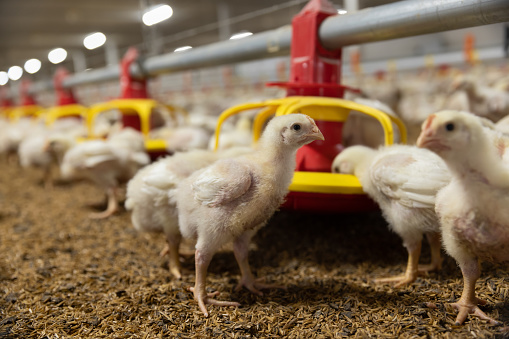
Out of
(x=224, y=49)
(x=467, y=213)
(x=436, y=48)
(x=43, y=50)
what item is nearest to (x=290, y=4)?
(x=224, y=49)

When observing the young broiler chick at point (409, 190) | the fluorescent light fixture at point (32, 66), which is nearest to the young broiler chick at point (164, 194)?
the young broiler chick at point (409, 190)

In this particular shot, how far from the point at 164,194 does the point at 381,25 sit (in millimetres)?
1394

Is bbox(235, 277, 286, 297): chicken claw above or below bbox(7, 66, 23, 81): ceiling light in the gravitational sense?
below

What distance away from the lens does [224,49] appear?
10.6ft

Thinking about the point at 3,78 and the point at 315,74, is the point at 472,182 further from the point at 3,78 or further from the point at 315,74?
the point at 3,78

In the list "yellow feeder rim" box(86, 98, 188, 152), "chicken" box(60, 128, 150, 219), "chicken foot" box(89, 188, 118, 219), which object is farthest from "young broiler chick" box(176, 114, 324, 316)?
"yellow feeder rim" box(86, 98, 188, 152)

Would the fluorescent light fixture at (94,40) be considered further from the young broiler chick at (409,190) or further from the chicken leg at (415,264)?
the chicken leg at (415,264)

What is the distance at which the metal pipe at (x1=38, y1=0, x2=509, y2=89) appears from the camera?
1.62m

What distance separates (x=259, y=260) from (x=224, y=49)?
5.90ft

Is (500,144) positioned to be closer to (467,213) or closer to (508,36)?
(467,213)

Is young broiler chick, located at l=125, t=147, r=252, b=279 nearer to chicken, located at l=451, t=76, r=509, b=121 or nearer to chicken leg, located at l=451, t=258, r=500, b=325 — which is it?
chicken leg, located at l=451, t=258, r=500, b=325

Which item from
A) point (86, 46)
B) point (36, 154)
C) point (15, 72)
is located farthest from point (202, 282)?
point (15, 72)

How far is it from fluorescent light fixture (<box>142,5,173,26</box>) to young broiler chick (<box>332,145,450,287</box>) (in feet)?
13.1

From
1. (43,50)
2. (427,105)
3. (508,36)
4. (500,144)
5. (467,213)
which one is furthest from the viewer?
(43,50)
